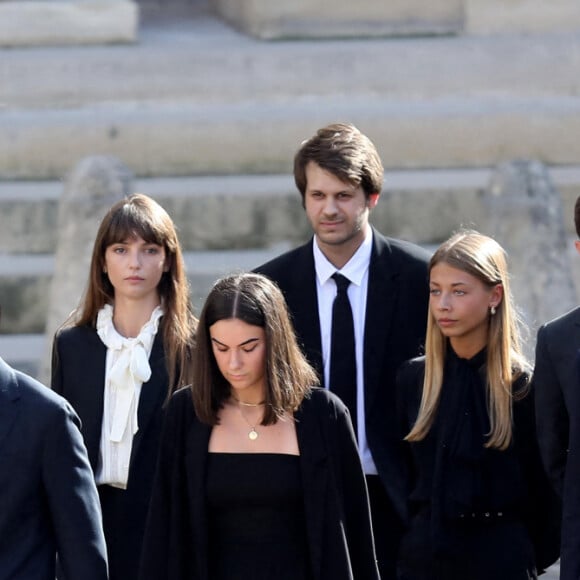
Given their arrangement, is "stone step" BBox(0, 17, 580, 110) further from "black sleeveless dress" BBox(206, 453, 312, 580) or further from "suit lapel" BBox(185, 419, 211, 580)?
"black sleeveless dress" BBox(206, 453, 312, 580)

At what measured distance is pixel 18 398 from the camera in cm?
448

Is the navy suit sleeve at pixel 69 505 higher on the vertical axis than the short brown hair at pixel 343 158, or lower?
lower

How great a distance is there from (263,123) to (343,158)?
4488mm

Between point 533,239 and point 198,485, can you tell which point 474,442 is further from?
point 533,239

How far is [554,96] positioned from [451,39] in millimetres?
715

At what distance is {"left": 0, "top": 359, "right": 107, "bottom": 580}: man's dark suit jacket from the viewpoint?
4.44 meters

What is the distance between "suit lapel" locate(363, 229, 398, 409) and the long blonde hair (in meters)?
0.35

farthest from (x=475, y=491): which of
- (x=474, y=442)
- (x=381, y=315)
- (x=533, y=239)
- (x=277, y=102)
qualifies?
(x=277, y=102)

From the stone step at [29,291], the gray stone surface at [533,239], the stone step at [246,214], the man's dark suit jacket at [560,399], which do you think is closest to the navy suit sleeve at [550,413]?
the man's dark suit jacket at [560,399]

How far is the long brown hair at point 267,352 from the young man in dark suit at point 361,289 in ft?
3.48

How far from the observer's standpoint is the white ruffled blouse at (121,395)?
5703mm

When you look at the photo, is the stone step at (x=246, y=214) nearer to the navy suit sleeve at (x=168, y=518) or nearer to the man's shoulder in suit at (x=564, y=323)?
the man's shoulder in suit at (x=564, y=323)

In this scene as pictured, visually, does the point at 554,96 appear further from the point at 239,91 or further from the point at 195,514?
the point at 195,514

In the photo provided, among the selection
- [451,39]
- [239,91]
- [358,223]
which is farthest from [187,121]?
[358,223]
